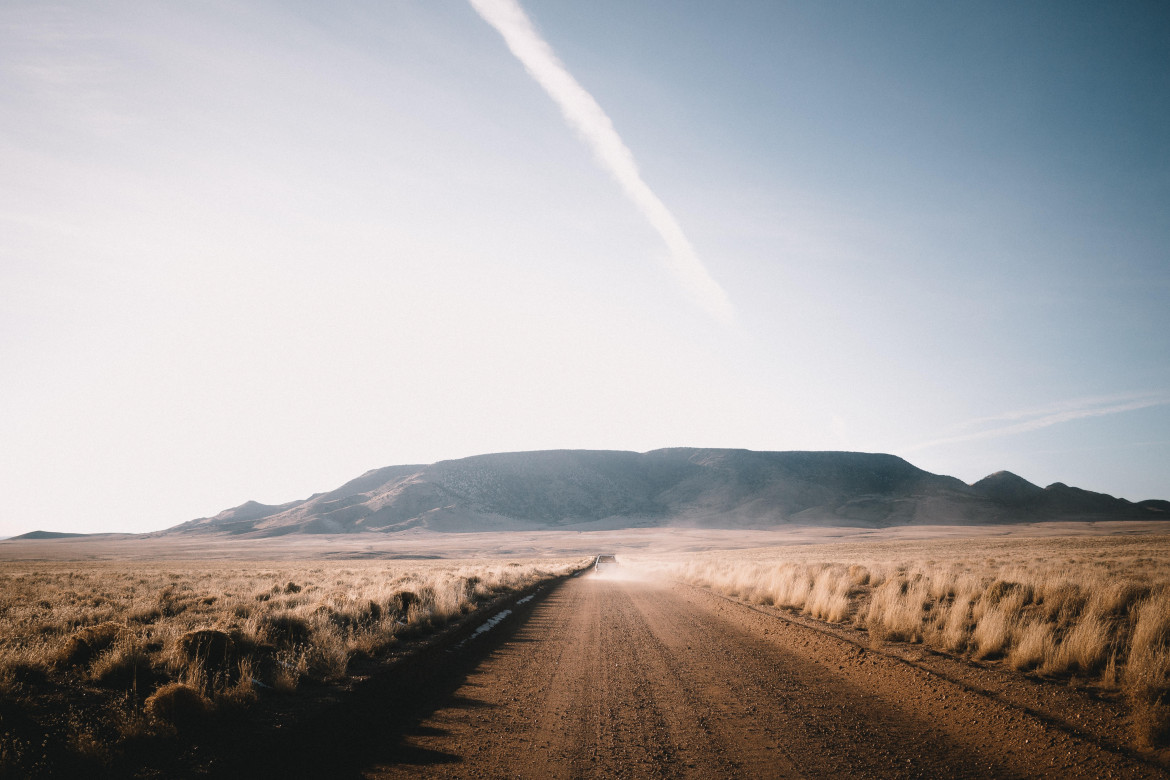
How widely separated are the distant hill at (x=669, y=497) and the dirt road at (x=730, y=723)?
130 meters

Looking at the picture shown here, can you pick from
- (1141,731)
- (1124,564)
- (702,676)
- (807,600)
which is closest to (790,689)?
(702,676)

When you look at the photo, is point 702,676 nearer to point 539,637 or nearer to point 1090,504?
point 539,637

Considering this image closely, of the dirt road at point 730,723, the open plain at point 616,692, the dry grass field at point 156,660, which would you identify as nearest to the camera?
the dirt road at point 730,723

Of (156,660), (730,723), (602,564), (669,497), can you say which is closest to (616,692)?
(730,723)

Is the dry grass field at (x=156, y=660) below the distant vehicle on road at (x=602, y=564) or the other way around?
the other way around

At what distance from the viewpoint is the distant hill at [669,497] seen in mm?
136250

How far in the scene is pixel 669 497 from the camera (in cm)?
16500

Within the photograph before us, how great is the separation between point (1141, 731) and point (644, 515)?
152795mm

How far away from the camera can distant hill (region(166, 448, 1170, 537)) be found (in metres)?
136

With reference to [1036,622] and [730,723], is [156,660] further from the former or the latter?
[1036,622]

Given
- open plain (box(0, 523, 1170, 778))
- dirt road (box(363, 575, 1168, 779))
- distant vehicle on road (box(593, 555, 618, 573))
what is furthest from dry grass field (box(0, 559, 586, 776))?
distant vehicle on road (box(593, 555, 618, 573))

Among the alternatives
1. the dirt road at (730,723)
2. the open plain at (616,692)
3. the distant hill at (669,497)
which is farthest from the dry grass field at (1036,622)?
the distant hill at (669,497)

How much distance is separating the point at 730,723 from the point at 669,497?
6495 inches

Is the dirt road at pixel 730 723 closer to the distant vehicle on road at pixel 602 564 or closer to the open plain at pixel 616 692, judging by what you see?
the open plain at pixel 616 692
